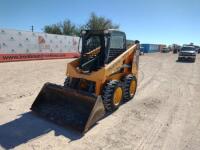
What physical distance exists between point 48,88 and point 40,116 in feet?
3.11

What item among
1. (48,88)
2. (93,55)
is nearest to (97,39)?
(93,55)

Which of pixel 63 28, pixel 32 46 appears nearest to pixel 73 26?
pixel 63 28

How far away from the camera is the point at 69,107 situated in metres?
6.20

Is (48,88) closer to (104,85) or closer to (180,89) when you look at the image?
(104,85)

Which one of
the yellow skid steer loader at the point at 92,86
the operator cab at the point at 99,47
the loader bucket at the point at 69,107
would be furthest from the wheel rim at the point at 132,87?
the loader bucket at the point at 69,107

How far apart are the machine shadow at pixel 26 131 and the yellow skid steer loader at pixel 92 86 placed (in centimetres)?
20

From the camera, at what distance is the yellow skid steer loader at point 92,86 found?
5738 millimetres

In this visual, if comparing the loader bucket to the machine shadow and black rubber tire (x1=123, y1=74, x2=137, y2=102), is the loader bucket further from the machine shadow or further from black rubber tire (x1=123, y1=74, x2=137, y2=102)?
black rubber tire (x1=123, y1=74, x2=137, y2=102)

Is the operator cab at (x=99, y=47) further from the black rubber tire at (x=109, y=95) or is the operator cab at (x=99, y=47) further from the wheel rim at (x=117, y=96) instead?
the wheel rim at (x=117, y=96)

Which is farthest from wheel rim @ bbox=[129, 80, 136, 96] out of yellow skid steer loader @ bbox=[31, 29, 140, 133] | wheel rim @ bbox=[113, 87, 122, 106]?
wheel rim @ bbox=[113, 87, 122, 106]

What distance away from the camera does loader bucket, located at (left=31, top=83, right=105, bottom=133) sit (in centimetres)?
548

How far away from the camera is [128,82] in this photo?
784 cm

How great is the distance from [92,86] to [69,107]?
1002mm

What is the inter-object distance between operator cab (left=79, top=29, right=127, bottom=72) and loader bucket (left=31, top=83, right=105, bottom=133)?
1.29 metres
